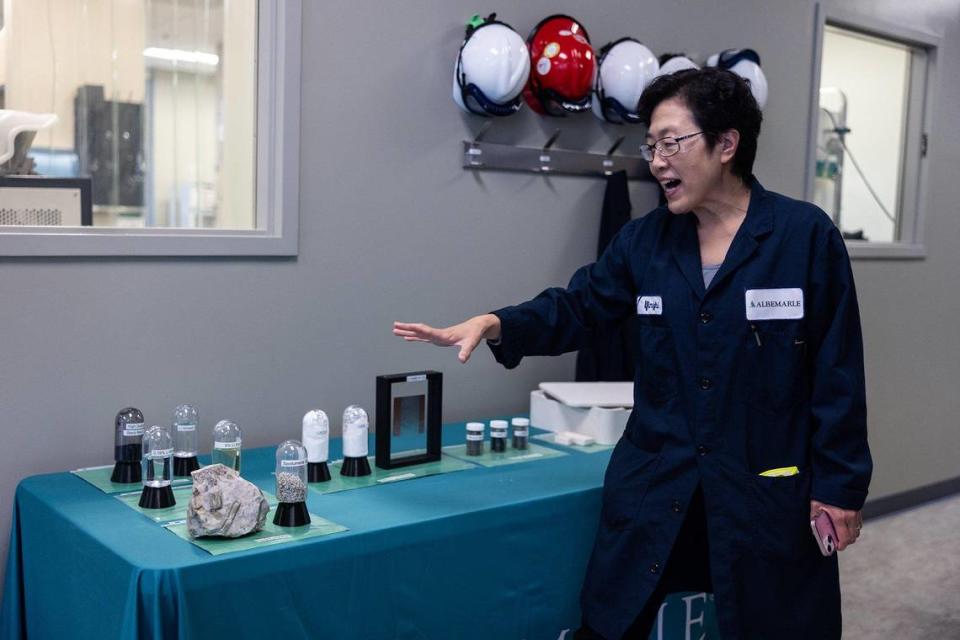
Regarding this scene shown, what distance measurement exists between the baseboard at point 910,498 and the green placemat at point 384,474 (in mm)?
2551

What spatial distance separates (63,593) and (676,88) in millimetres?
1511

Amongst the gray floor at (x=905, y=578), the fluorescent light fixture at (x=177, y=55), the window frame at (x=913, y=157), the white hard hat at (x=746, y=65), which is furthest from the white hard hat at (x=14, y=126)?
the window frame at (x=913, y=157)

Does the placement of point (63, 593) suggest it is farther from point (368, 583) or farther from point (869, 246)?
point (869, 246)

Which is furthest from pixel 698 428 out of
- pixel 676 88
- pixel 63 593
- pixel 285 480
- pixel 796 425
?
pixel 63 593

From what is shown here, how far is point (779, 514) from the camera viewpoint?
1.78 m

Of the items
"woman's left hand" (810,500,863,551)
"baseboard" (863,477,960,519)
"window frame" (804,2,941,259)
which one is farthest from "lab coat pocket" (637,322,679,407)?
"baseboard" (863,477,960,519)

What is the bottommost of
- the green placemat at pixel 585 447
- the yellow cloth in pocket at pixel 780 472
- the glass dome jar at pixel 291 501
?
the green placemat at pixel 585 447

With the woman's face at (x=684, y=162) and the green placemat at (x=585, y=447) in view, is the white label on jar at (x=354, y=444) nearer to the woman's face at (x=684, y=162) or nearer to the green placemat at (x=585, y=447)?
the green placemat at (x=585, y=447)

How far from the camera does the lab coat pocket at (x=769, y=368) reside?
177 cm

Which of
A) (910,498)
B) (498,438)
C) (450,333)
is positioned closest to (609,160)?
(498,438)

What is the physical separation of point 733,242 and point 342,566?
94 cm

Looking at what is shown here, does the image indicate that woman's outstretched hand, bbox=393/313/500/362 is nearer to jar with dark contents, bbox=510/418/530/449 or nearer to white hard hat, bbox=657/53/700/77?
jar with dark contents, bbox=510/418/530/449

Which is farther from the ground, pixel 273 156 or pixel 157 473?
pixel 273 156

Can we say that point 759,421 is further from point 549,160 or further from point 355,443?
point 549,160
